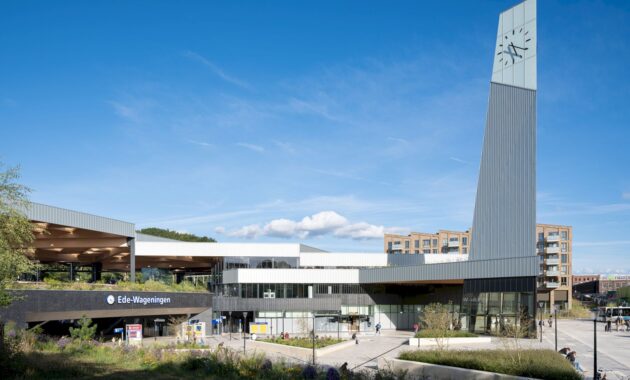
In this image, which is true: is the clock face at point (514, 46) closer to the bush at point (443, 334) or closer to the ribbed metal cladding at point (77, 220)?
the bush at point (443, 334)

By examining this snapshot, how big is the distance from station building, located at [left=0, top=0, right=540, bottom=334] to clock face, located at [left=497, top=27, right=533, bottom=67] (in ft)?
0.33

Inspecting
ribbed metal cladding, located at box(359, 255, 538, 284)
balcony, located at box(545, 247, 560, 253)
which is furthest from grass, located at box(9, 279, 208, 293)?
balcony, located at box(545, 247, 560, 253)

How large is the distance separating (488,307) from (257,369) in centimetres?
3391

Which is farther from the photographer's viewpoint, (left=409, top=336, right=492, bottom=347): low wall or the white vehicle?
the white vehicle

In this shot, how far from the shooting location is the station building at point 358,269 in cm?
4928

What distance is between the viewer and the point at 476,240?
5575 cm

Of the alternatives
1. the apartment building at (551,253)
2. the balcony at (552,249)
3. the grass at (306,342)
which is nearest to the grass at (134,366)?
the grass at (306,342)

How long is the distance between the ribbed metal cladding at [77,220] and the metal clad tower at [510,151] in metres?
32.1

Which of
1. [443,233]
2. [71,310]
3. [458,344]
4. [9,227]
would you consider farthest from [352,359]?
[443,233]

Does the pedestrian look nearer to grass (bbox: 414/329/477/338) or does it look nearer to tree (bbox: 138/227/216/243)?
grass (bbox: 414/329/477/338)

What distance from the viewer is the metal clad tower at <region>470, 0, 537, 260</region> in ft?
172

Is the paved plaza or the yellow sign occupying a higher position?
the paved plaza

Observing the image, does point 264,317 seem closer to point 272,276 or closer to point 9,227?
point 272,276

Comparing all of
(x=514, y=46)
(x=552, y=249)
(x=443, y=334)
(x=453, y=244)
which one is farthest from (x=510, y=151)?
(x=453, y=244)
